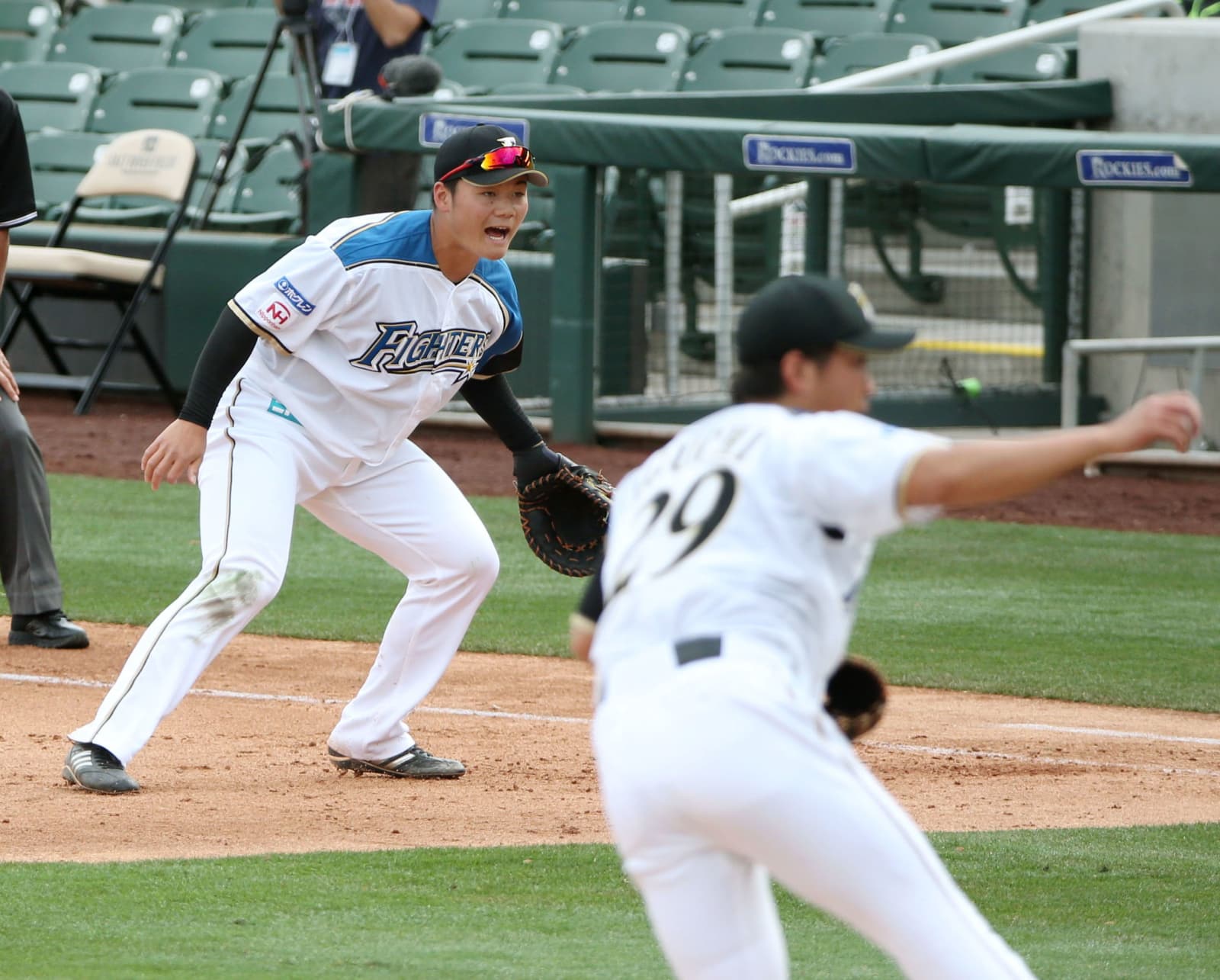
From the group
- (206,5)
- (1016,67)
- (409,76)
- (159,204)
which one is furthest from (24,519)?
(206,5)

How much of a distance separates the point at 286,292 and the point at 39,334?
8331 millimetres

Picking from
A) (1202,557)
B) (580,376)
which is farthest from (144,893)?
(580,376)

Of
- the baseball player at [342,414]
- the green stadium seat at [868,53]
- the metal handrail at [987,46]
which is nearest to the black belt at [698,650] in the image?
the baseball player at [342,414]

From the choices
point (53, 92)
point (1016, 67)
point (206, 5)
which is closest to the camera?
point (1016, 67)

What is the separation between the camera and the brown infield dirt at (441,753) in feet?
16.1

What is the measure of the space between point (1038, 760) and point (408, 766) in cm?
181

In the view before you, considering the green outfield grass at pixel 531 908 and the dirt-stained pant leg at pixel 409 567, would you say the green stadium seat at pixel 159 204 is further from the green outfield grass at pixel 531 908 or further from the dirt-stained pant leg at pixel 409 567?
the dirt-stained pant leg at pixel 409 567

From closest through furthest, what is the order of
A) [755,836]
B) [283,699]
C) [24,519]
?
[755,836] → [283,699] → [24,519]

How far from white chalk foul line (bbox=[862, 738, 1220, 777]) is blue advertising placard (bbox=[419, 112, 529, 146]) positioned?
6214 mm

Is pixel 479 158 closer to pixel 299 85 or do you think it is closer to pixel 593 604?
pixel 593 604

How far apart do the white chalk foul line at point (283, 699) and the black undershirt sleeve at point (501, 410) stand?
46.0 inches

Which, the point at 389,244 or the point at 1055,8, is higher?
the point at 389,244

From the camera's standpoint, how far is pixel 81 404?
508 inches

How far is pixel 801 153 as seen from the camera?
11.0 m
